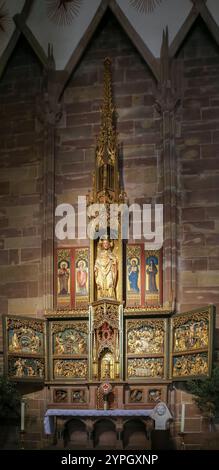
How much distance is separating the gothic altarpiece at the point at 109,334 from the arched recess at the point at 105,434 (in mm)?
361

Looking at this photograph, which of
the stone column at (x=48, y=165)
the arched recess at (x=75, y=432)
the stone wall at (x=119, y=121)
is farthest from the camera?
the stone wall at (x=119, y=121)

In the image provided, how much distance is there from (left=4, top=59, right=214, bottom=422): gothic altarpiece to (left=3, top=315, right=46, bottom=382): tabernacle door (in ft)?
0.06

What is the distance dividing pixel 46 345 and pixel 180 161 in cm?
470

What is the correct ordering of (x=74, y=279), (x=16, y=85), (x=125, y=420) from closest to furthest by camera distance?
(x=125, y=420) < (x=74, y=279) < (x=16, y=85)

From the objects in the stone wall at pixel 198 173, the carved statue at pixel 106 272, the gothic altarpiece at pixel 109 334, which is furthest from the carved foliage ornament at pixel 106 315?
the stone wall at pixel 198 173

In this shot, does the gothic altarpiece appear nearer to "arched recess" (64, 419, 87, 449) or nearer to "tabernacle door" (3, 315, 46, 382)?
"tabernacle door" (3, 315, 46, 382)

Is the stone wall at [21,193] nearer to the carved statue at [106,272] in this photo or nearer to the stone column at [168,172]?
the carved statue at [106,272]

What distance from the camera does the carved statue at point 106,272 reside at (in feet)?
55.7

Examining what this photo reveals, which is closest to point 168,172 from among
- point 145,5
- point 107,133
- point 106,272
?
point 107,133

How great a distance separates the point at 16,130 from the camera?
18.8 metres

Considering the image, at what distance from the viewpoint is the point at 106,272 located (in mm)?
16984

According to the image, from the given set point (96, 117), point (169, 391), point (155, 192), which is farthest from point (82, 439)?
point (96, 117)

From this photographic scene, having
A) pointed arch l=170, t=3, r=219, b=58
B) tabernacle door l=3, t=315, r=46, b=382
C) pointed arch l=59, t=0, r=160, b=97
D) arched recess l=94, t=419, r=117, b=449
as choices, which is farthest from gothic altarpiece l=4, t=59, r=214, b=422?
pointed arch l=170, t=3, r=219, b=58

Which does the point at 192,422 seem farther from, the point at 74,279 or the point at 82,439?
the point at 74,279
